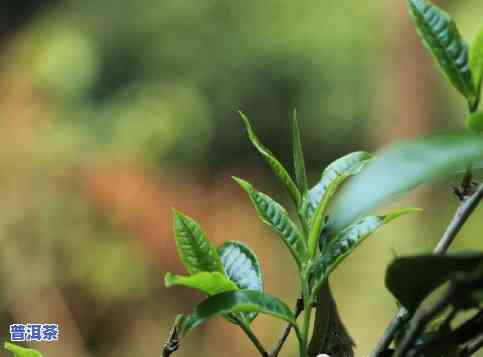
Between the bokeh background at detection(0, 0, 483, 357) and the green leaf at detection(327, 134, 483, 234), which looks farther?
the bokeh background at detection(0, 0, 483, 357)

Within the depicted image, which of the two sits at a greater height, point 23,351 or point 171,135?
point 171,135

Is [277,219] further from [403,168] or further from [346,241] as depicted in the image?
[403,168]

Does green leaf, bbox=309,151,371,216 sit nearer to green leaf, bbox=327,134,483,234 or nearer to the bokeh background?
green leaf, bbox=327,134,483,234

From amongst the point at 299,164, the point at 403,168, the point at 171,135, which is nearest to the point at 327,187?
the point at 299,164

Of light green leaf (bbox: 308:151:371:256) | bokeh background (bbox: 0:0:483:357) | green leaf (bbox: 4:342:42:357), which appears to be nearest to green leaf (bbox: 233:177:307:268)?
light green leaf (bbox: 308:151:371:256)

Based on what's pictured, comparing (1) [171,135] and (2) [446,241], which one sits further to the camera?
(1) [171,135]

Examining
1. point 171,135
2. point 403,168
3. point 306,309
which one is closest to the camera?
point 403,168

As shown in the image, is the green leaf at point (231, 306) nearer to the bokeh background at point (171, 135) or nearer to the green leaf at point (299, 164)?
the green leaf at point (299, 164)
